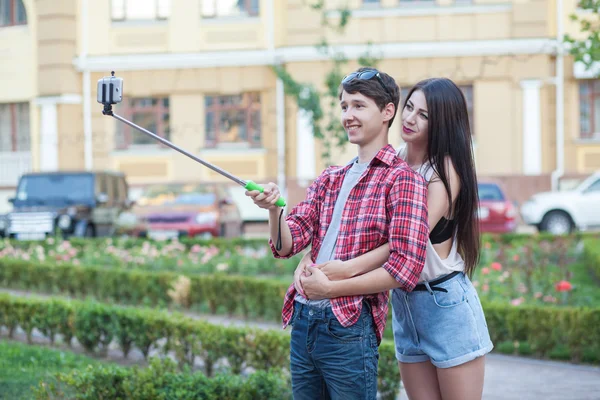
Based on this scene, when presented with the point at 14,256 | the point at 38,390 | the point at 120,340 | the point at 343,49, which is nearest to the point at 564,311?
the point at 120,340

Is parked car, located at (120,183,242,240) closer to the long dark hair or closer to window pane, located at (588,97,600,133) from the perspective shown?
window pane, located at (588,97,600,133)

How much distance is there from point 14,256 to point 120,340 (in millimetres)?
6839

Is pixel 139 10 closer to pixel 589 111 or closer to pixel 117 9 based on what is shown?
pixel 117 9

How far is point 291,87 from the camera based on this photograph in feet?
54.4

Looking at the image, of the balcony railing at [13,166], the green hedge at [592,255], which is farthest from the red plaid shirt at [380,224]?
the balcony railing at [13,166]

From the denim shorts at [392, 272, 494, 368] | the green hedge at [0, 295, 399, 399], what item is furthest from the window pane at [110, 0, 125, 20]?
the denim shorts at [392, 272, 494, 368]

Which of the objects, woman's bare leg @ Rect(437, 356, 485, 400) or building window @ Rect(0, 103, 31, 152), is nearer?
woman's bare leg @ Rect(437, 356, 485, 400)

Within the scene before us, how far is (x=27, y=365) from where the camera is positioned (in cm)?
726

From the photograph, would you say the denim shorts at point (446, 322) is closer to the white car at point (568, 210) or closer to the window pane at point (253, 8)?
the white car at point (568, 210)

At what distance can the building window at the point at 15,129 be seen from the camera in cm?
2661

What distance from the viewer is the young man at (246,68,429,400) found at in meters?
3.30

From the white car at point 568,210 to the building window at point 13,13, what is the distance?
15.1 metres

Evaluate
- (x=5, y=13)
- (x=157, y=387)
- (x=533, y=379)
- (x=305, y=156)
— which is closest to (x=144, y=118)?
(x=305, y=156)

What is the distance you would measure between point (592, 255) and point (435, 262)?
35.1ft
